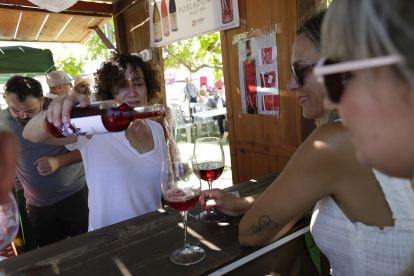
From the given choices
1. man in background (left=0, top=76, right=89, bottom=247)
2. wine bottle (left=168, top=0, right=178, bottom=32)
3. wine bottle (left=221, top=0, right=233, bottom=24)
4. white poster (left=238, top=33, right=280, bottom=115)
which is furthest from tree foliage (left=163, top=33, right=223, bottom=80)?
man in background (left=0, top=76, right=89, bottom=247)

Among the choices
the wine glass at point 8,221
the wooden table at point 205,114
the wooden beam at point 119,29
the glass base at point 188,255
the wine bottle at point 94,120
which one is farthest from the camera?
the wooden table at point 205,114

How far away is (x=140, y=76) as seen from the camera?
2.03m

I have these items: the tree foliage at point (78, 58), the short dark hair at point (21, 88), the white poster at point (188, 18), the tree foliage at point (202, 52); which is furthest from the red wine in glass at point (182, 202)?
the tree foliage at point (78, 58)

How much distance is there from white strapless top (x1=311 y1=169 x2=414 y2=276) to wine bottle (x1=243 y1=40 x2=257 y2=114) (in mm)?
2157

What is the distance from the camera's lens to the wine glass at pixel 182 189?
42.9 inches

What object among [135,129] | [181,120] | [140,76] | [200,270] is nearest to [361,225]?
[200,270]

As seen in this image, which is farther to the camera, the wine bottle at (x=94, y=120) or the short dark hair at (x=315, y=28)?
the short dark hair at (x=315, y=28)

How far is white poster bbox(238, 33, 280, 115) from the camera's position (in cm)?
290

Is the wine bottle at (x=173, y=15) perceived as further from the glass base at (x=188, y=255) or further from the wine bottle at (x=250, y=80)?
the glass base at (x=188, y=255)

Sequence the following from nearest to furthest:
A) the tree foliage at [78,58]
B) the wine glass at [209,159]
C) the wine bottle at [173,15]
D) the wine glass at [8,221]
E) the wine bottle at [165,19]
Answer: the wine glass at [8,221]
the wine glass at [209,159]
the wine bottle at [173,15]
the wine bottle at [165,19]
the tree foliage at [78,58]

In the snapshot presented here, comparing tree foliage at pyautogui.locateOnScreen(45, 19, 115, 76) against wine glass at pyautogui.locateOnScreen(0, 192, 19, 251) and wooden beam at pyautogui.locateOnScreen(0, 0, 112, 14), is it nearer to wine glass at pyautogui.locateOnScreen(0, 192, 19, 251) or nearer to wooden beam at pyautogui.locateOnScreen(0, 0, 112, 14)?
wooden beam at pyautogui.locateOnScreen(0, 0, 112, 14)

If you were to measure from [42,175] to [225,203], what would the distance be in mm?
2012

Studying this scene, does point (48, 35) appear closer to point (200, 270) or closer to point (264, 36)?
point (264, 36)

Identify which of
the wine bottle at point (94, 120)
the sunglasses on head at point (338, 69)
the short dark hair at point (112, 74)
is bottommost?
the wine bottle at point (94, 120)
